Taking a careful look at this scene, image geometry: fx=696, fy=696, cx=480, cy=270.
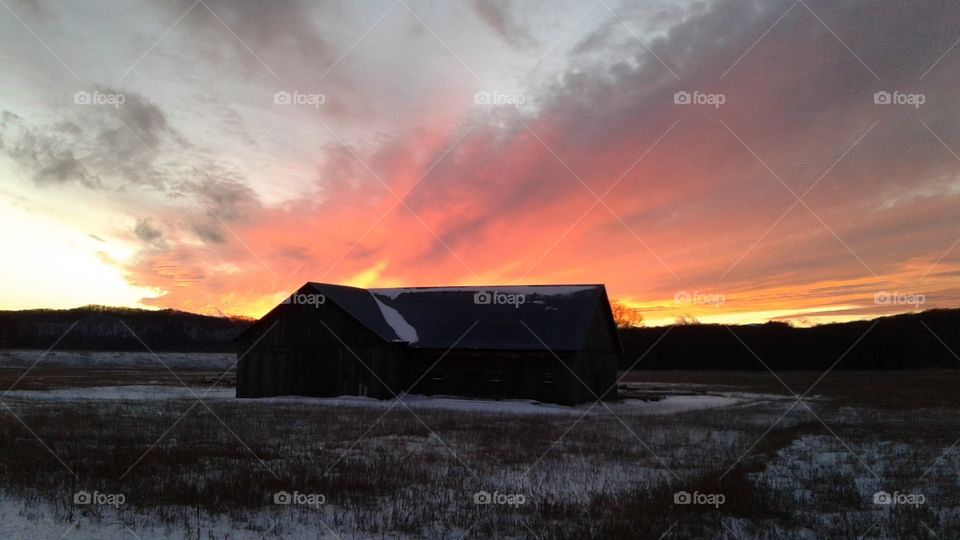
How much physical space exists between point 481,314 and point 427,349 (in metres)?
4.06

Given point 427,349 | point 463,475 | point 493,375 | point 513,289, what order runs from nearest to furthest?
point 463,475
point 493,375
point 427,349
point 513,289

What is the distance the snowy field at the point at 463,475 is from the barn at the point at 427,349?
9.40 metres

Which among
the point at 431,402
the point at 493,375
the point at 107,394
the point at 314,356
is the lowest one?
the point at 431,402

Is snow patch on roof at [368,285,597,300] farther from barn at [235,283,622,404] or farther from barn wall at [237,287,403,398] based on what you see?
barn wall at [237,287,403,398]

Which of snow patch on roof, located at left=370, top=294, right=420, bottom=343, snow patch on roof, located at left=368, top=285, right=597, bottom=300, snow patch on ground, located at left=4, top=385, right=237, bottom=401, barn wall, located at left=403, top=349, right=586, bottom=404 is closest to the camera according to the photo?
snow patch on ground, located at left=4, top=385, right=237, bottom=401

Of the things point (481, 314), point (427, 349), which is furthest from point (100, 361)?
point (481, 314)

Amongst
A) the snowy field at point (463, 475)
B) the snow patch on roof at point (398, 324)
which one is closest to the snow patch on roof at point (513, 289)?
the snow patch on roof at point (398, 324)

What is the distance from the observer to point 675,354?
110 meters

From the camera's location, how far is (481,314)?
134 ft

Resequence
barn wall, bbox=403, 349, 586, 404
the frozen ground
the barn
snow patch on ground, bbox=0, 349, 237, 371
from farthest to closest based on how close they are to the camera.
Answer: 1. snow patch on ground, bbox=0, 349, 237, 371
2. the barn
3. barn wall, bbox=403, 349, 586, 404
4. the frozen ground

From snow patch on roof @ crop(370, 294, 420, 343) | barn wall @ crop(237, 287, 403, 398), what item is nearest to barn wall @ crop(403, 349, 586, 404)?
snow patch on roof @ crop(370, 294, 420, 343)

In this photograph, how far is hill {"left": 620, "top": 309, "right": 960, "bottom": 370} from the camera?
98.8 m

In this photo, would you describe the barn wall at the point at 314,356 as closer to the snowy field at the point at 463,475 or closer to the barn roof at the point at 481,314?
the barn roof at the point at 481,314

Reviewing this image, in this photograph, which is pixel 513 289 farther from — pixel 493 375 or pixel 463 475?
pixel 463 475
